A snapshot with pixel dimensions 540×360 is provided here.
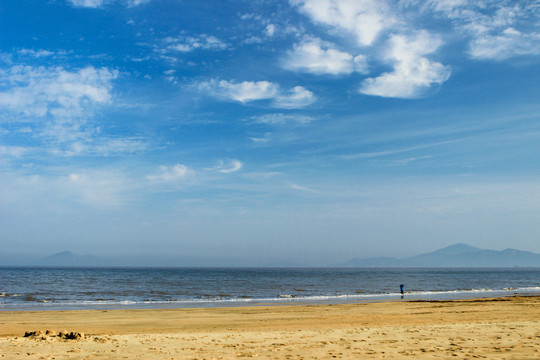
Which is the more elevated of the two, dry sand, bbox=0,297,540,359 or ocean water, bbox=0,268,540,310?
dry sand, bbox=0,297,540,359

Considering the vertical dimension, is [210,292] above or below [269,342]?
below

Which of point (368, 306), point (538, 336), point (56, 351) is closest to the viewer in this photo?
point (56, 351)

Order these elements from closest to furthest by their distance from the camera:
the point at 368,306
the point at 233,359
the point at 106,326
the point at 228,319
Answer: the point at 233,359 → the point at 106,326 → the point at 228,319 → the point at 368,306

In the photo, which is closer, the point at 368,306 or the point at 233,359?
the point at 233,359

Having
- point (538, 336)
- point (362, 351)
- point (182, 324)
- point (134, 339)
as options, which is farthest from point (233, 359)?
point (182, 324)

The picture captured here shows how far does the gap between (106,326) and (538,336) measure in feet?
63.1

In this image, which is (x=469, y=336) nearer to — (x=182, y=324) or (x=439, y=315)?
(x=439, y=315)

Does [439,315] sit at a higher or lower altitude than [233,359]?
lower

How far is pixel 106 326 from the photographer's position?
805 inches

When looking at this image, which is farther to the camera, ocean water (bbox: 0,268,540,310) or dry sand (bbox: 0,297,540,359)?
ocean water (bbox: 0,268,540,310)

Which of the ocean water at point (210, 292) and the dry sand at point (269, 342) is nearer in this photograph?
the dry sand at point (269, 342)

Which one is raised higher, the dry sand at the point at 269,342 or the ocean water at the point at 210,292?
the dry sand at the point at 269,342

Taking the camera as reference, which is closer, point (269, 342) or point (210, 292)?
point (269, 342)

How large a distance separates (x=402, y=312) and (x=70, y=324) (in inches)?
801
